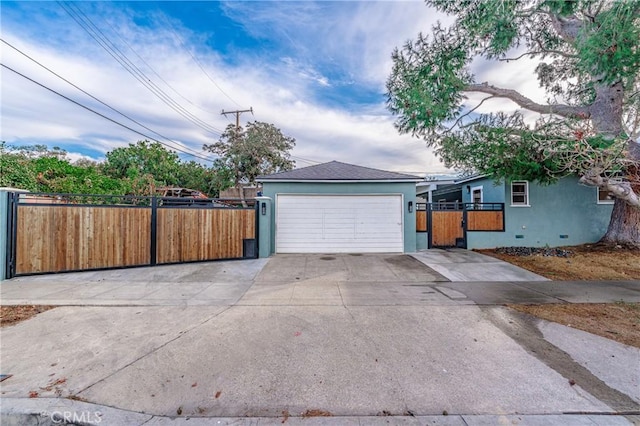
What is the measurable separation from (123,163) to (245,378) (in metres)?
26.1

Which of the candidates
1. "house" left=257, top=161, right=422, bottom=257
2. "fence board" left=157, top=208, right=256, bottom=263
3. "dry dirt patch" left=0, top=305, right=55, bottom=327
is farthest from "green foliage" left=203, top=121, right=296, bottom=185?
"dry dirt patch" left=0, top=305, right=55, bottom=327

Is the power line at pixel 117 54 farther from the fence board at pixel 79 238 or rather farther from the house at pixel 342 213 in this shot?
the house at pixel 342 213

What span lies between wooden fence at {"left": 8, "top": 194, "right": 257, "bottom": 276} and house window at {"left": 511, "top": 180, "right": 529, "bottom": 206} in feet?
34.2

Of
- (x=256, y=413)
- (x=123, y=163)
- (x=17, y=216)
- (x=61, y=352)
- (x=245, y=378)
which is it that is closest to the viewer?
(x=256, y=413)

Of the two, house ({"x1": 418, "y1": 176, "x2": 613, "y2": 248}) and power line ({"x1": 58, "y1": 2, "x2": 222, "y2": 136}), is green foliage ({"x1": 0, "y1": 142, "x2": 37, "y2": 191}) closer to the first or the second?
power line ({"x1": 58, "y1": 2, "x2": 222, "y2": 136})

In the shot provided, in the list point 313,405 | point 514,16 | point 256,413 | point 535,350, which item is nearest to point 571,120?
point 514,16

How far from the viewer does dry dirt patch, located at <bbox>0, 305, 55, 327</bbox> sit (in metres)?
3.72

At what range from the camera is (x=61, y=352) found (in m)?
2.94

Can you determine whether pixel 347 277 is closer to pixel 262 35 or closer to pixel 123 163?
pixel 262 35

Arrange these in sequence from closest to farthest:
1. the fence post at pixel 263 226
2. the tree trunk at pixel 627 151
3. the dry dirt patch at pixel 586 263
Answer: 1. the dry dirt patch at pixel 586 263
2. the tree trunk at pixel 627 151
3. the fence post at pixel 263 226

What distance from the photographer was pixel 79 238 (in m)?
6.38

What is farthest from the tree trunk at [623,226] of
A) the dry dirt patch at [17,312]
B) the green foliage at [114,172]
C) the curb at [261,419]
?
the green foliage at [114,172]

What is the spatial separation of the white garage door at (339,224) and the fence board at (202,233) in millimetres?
1547

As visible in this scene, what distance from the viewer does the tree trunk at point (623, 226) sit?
940 cm
